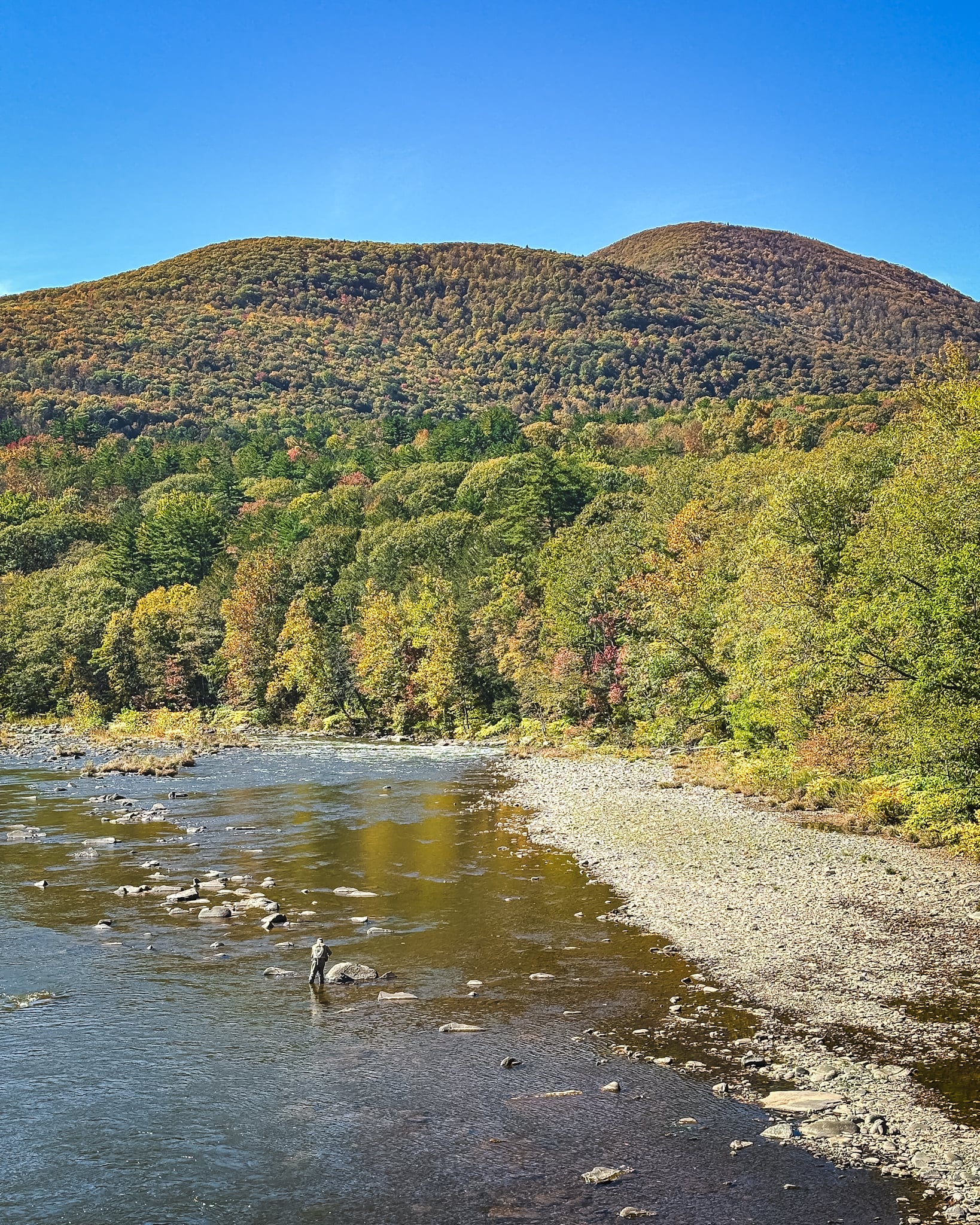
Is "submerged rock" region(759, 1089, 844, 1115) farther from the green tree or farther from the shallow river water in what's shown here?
the green tree

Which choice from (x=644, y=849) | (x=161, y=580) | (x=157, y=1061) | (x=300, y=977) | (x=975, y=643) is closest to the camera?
(x=157, y=1061)

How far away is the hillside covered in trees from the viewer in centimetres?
3222

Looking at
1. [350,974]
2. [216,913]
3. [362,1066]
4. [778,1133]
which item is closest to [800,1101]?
[778,1133]

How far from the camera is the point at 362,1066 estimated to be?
16.2 m

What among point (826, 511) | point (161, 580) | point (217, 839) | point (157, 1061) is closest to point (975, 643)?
point (826, 511)

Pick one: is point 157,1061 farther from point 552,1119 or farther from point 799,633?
point 799,633

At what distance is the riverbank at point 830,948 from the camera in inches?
536

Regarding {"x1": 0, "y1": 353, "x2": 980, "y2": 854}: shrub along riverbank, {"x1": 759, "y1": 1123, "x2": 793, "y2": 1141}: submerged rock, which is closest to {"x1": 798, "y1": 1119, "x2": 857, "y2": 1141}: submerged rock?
{"x1": 759, "y1": 1123, "x2": 793, "y2": 1141}: submerged rock

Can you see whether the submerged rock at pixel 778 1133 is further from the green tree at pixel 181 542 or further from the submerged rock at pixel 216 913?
the green tree at pixel 181 542

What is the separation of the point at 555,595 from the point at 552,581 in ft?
15.2

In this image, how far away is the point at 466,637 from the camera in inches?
3132

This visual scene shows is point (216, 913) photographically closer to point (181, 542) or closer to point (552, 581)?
point (552, 581)

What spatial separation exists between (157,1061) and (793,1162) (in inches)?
397

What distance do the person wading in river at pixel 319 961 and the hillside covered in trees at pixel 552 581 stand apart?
17.6 meters
